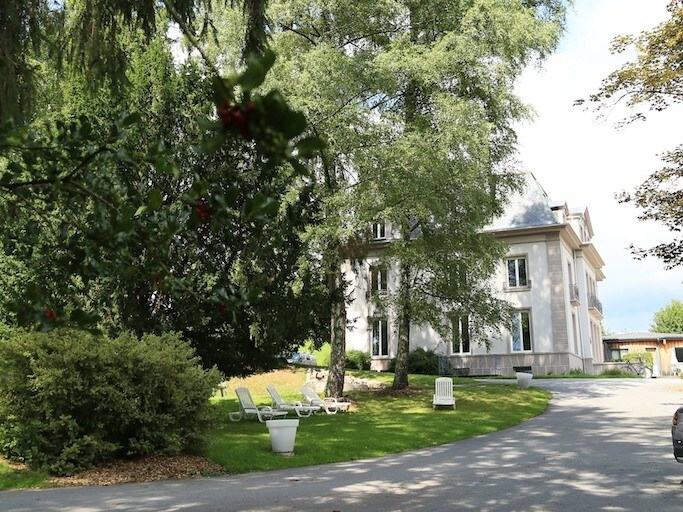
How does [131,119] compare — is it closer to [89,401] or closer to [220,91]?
[220,91]

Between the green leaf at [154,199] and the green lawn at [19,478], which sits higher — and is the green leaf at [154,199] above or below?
above

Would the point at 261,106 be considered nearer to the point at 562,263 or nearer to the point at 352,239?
the point at 352,239

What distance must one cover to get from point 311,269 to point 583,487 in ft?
32.4

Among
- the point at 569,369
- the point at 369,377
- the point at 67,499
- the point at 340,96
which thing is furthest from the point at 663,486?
the point at 569,369

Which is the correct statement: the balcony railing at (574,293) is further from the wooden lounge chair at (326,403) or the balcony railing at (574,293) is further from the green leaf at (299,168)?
the green leaf at (299,168)

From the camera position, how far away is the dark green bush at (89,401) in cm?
1031

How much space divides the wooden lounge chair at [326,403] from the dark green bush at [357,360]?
13835 millimetres

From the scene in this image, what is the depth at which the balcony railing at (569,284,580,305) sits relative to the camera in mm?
36250

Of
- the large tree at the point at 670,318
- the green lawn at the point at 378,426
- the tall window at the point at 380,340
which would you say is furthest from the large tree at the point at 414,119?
the large tree at the point at 670,318

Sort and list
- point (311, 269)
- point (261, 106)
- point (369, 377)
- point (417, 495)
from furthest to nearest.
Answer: point (369, 377)
point (311, 269)
point (417, 495)
point (261, 106)

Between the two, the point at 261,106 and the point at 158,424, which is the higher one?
the point at 261,106

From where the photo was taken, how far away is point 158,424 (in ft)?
36.1

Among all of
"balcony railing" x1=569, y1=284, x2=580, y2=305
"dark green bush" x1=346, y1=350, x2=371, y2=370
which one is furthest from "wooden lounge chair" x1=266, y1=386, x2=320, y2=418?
"balcony railing" x1=569, y1=284, x2=580, y2=305

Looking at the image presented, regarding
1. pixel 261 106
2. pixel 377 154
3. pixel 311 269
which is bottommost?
pixel 261 106
